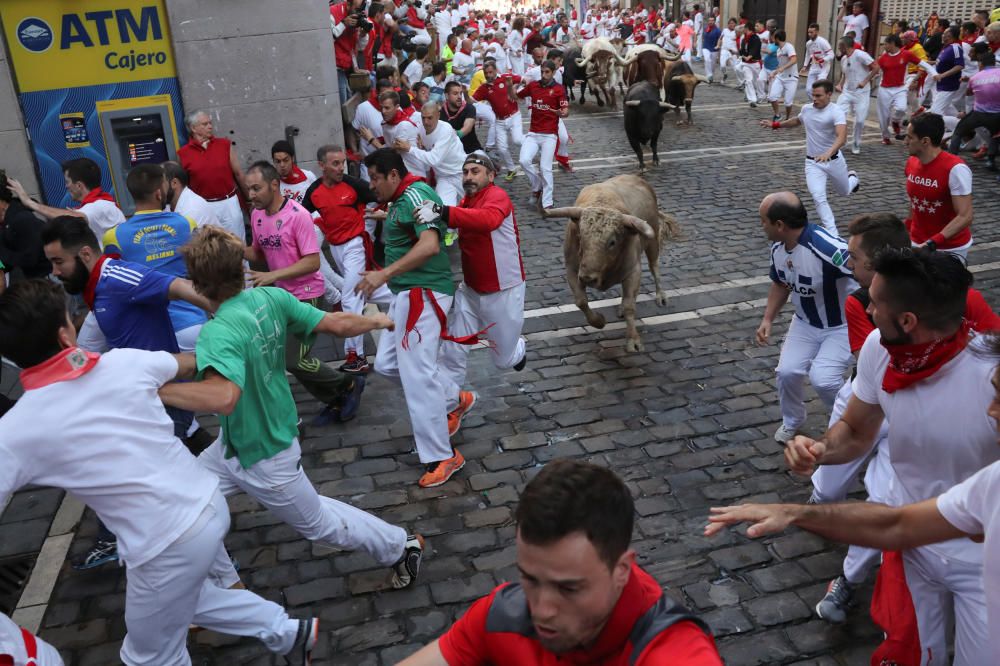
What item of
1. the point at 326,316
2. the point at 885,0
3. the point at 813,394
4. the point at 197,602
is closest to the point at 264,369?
the point at 326,316

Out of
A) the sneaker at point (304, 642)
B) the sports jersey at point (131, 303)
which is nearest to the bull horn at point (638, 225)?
the sports jersey at point (131, 303)

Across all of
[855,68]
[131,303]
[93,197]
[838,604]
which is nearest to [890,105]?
[855,68]

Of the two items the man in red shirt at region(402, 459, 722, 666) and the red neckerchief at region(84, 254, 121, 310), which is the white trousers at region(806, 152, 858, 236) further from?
the man in red shirt at region(402, 459, 722, 666)

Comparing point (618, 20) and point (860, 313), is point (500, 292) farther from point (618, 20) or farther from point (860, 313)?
point (618, 20)

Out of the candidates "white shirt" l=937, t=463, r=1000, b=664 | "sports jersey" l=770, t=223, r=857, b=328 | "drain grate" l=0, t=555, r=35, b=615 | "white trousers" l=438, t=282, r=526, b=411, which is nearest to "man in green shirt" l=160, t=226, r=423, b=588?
"drain grate" l=0, t=555, r=35, b=615

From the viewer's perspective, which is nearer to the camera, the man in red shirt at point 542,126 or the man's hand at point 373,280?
the man's hand at point 373,280

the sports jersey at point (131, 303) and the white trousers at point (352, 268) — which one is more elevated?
the sports jersey at point (131, 303)

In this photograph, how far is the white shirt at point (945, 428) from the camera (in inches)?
122

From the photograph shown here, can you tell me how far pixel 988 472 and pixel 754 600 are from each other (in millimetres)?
2193

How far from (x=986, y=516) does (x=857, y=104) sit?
15436mm

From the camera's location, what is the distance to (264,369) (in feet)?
13.3

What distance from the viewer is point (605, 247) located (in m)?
7.84

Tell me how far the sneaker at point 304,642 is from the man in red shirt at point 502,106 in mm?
12092

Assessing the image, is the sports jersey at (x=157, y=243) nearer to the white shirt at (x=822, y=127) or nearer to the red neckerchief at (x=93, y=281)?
the red neckerchief at (x=93, y=281)
